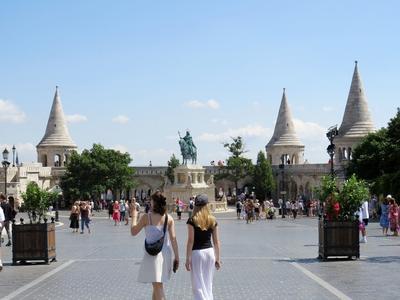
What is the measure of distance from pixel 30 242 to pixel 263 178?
7991 cm

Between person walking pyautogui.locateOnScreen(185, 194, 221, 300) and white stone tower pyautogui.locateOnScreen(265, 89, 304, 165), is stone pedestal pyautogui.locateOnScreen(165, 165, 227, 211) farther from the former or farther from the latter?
person walking pyautogui.locateOnScreen(185, 194, 221, 300)

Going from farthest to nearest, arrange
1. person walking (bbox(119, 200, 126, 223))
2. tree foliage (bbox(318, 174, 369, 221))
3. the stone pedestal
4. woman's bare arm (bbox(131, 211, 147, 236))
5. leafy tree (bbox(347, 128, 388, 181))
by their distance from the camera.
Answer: the stone pedestal → leafy tree (bbox(347, 128, 388, 181)) → person walking (bbox(119, 200, 126, 223)) → tree foliage (bbox(318, 174, 369, 221)) → woman's bare arm (bbox(131, 211, 147, 236))

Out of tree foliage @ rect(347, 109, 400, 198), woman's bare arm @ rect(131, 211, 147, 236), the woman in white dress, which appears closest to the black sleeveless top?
the woman in white dress

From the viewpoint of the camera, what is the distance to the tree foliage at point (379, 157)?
56844 millimetres

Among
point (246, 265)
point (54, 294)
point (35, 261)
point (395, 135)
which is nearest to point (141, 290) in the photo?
point (54, 294)

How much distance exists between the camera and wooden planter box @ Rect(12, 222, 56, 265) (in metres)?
18.9

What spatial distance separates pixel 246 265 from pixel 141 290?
470cm

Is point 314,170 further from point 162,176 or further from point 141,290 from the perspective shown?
point 141,290

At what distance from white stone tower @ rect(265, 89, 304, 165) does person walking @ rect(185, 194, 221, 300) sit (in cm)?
9985

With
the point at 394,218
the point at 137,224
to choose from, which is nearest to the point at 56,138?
the point at 394,218

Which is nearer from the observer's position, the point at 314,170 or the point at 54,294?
the point at 54,294

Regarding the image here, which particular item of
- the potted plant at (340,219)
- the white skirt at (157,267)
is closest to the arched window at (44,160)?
the potted plant at (340,219)

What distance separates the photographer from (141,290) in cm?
1421

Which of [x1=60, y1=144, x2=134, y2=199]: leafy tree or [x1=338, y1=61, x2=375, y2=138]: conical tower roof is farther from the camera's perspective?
[x1=60, y1=144, x2=134, y2=199]: leafy tree
